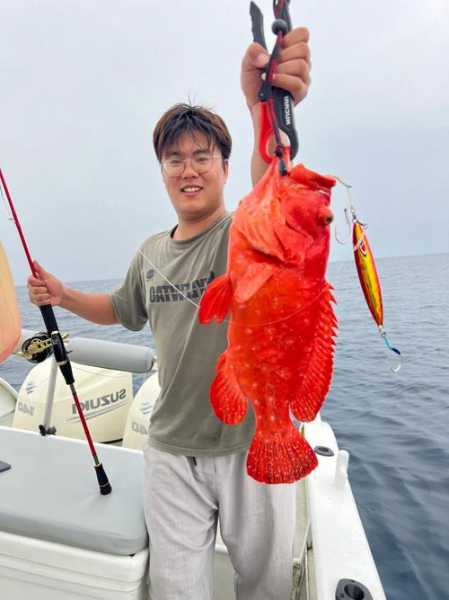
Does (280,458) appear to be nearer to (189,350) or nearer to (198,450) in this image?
(198,450)

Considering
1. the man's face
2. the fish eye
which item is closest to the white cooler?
the man's face

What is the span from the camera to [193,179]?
1.76 m

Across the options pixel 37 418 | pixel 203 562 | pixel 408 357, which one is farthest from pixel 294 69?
pixel 408 357

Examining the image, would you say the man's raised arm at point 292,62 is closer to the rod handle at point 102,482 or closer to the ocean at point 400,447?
the ocean at point 400,447

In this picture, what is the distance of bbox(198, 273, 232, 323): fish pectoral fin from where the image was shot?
3.99 ft

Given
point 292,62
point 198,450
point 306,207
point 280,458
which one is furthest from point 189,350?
point 292,62

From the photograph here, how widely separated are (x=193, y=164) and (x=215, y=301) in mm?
809

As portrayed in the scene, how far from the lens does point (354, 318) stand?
15.3m

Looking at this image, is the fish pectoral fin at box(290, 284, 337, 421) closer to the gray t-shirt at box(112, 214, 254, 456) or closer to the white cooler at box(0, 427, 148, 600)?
the gray t-shirt at box(112, 214, 254, 456)

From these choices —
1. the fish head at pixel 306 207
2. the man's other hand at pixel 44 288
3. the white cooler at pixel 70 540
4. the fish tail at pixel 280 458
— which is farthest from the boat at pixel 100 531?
the fish head at pixel 306 207

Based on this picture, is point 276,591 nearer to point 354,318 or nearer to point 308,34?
point 308,34

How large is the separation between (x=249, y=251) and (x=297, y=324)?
0.93ft

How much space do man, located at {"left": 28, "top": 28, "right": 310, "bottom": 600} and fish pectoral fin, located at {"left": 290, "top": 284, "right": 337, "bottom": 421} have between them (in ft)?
1.56

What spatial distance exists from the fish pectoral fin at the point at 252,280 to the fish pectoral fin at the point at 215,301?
4 cm
